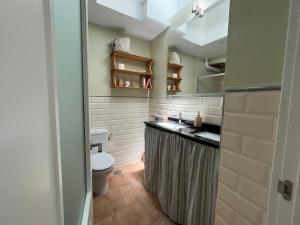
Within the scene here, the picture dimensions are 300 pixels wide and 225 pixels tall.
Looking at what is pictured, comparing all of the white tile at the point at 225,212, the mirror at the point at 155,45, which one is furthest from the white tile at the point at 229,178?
the mirror at the point at 155,45

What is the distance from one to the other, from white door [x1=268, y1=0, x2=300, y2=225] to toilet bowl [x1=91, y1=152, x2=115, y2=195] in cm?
149

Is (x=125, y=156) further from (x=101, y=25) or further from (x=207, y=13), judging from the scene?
(x=207, y=13)

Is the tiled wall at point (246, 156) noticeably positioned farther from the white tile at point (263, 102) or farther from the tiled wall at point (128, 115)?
the tiled wall at point (128, 115)

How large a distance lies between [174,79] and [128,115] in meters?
0.95

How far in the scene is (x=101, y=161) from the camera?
5.80ft

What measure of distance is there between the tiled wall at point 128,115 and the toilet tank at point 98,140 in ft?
0.76

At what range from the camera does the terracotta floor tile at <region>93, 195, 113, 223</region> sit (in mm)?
1484

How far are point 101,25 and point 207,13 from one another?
1.39m

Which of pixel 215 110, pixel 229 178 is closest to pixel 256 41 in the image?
pixel 229 178

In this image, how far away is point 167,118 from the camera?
2.12 metres

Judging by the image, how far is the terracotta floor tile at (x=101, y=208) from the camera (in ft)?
4.87

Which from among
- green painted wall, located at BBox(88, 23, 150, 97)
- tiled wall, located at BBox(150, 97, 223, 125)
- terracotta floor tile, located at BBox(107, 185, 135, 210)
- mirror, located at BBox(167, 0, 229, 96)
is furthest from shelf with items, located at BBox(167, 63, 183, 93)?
terracotta floor tile, located at BBox(107, 185, 135, 210)

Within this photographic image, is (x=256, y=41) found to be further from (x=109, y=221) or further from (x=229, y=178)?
(x=109, y=221)

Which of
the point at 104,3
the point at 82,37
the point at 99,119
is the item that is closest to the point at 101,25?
the point at 104,3
